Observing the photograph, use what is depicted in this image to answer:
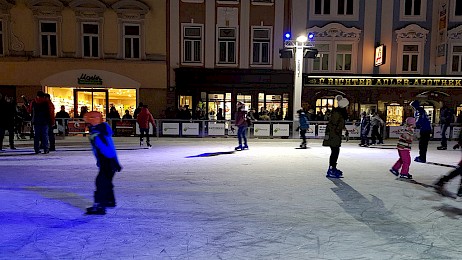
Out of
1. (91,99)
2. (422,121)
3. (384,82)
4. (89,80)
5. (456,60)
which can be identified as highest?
(456,60)

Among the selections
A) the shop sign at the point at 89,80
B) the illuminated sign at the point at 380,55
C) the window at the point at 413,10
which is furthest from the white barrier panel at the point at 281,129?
the window at the point at 413,10

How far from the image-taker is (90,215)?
17.0 feet

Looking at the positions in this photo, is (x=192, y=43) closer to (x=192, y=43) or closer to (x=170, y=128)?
(x=192, y=43)

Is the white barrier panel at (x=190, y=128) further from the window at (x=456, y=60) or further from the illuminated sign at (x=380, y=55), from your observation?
the window at (x=456, y=60)

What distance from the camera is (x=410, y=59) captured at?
21.8m

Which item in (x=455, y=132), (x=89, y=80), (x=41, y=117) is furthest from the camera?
(x=89, y=80)

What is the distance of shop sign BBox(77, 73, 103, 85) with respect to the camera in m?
20.5

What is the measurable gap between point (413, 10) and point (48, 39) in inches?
860

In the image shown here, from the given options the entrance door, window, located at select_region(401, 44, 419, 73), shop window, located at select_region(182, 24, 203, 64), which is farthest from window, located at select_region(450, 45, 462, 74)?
the entrance door

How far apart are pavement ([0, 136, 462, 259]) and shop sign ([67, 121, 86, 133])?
21.8 ft

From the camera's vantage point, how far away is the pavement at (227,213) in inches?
159

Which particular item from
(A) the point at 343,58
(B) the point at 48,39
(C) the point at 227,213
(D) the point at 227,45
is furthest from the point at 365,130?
(B) the point at 48,39

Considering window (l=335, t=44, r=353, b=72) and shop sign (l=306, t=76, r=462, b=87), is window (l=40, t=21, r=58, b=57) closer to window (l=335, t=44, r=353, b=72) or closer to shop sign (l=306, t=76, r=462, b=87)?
shop sign (l=306, t=76, r=462, b=87)

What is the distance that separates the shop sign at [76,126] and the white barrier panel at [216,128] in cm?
574
